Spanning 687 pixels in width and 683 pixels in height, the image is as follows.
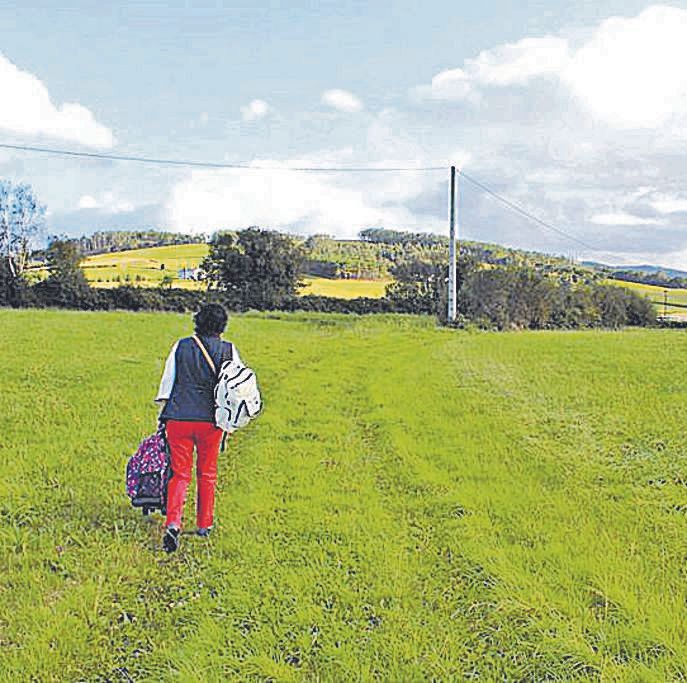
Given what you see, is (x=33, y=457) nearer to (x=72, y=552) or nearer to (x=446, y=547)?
(x=72, y=552)

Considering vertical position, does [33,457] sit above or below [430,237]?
below

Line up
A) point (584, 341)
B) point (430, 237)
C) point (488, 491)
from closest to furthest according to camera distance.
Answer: point (488, 491) → point (584, 341) → point (430, 237)

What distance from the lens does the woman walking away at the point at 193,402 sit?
6.90 m

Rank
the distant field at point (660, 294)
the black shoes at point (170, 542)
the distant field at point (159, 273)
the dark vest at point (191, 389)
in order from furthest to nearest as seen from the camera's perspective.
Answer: the distant field at point (660, 294), the distant field at point (159, 273), the dark vest at point (191, 389), the black shoes at point (170, 542)

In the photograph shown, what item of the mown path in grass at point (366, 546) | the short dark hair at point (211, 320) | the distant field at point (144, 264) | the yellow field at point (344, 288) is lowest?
the mown path in grass at point (366, 546)

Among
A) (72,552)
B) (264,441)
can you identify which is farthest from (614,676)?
(264,441)

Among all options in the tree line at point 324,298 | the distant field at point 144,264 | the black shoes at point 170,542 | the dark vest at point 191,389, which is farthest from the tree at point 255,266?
the black shoes at point 170,542

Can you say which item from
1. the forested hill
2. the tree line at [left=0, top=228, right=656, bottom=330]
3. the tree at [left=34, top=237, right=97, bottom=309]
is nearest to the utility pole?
the tree line at [left=0, top=228, right=656, bottom=330]

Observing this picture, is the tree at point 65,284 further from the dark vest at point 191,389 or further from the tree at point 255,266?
the dark vest at point 191,389

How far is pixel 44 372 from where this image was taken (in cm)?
1684

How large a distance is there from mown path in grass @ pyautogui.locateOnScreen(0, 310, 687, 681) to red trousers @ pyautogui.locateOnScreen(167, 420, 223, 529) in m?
0.34

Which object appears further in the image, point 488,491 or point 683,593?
point 488,491

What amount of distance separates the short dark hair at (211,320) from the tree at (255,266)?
49.8 meters

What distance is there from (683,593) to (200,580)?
12.6 feet
